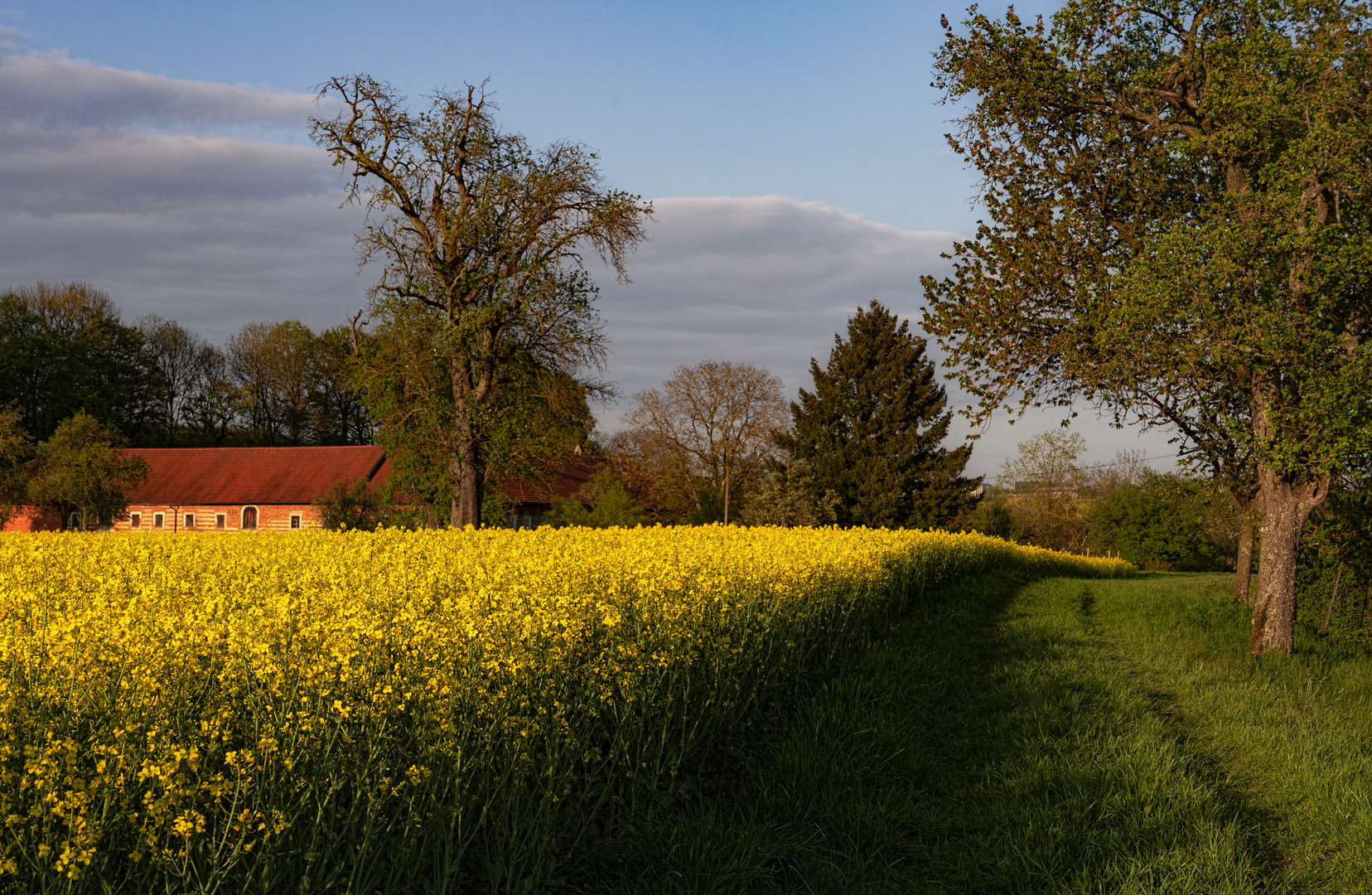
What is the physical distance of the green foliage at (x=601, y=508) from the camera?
1388 inches

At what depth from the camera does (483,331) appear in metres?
20.6

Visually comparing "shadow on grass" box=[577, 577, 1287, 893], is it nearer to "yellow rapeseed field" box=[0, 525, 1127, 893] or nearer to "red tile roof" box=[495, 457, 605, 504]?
"yellow rapeseed field" box=[0, 525, 1127, 893]

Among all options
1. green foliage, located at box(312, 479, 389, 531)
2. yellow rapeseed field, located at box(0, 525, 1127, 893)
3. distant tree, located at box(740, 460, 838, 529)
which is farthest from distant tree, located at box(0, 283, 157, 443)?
yellow rapeseed field, located at box(0, 525, 1127, 893)

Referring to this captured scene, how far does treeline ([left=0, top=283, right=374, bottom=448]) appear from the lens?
6072 cm

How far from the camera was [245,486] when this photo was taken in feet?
166

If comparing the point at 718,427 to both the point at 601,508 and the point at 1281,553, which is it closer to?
the point at 601,508

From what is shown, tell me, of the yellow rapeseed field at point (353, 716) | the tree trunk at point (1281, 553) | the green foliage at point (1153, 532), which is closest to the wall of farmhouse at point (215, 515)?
the yellow rapeseed field at point (353, 716)

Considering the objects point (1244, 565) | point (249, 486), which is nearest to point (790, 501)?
point (1244, 565)

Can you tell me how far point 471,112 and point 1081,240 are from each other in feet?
46.9

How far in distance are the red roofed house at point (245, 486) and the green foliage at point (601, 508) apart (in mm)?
15379

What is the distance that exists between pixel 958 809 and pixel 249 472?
A: 53372 mm

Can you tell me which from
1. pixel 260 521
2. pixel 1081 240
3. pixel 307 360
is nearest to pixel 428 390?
pixel 1081 240

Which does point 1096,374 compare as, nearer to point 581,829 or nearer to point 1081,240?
point 1081,240

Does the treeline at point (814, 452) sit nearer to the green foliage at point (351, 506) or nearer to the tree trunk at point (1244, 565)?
the green foliage at point (351, 506)
